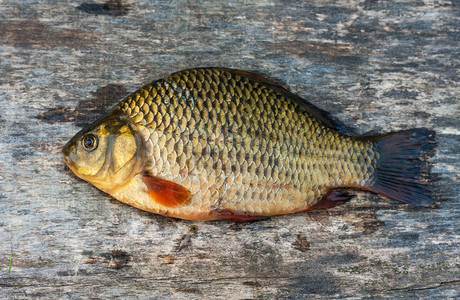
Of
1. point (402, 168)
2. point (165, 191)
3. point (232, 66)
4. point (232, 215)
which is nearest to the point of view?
point (165, 191)

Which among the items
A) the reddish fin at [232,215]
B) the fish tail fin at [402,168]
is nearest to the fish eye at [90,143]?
the reddish fin at [232,215]

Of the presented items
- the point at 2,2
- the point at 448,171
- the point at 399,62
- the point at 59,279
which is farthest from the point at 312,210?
the point at 2,2

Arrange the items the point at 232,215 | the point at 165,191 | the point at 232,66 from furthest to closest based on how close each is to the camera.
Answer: the point at 232,66, the point at 232,215, the point at 165,191

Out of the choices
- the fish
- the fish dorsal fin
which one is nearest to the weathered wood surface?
the fish dorsal fin

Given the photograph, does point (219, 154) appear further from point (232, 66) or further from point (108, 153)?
point (232, 66)

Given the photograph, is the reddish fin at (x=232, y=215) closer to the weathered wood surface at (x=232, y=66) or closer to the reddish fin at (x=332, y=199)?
the weathered wood surface at (x=232, y=66)

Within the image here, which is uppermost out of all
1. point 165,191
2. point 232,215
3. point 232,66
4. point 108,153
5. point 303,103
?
point 232,66

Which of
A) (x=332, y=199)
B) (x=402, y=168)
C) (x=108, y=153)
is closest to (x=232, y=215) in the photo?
(x=332, y=199)
